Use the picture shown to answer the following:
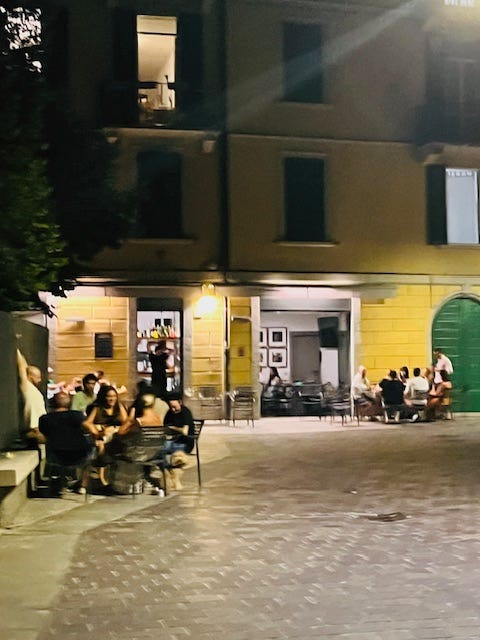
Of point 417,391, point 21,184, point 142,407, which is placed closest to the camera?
point 142,407

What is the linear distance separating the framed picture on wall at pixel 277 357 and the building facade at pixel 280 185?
60 mm

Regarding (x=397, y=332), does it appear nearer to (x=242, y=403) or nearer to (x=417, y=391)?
(x=417, y=391)

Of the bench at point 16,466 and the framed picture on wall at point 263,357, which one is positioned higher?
the framed picture on wall at point 263,357

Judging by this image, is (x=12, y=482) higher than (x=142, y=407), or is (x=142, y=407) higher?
(x=142, y=407)

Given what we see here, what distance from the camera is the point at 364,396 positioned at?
20.0 m

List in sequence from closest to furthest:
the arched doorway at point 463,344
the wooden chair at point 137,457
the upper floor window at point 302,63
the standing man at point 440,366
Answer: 1. the wooden chair at point 137,457
2. the standing man at point 440,366
3. the upper floor window at point 302,63
4. the arched doorway at point 463,344

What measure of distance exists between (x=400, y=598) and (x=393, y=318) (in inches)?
596

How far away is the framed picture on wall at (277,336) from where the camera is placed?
2156 cm

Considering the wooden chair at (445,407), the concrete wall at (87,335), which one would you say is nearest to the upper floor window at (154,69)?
the concrete wall at (87,335)

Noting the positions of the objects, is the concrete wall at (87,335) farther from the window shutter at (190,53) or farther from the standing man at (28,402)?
the standing man at (28,402)

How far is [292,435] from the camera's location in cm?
1742

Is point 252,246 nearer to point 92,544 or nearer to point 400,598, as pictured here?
point 92,544

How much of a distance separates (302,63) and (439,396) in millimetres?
8402

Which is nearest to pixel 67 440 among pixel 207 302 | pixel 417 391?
pixel 207 302
